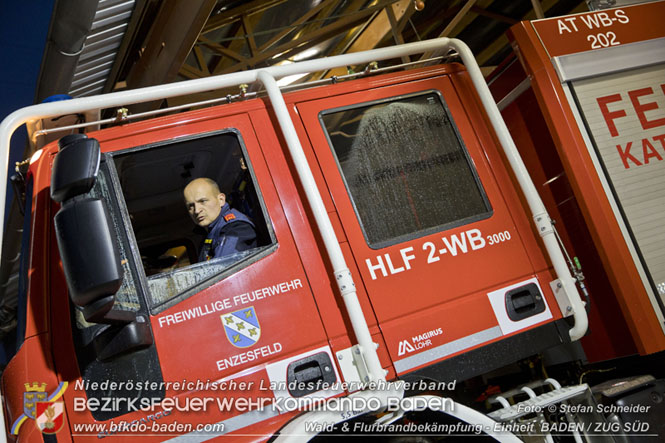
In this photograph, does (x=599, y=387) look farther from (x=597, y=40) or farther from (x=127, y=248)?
(x=127, y=248)

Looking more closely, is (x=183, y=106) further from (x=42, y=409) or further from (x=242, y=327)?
(x=42, y=409)

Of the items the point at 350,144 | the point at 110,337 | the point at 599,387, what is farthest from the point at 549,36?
the point at 110,337

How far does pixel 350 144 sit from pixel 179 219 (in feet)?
2.97

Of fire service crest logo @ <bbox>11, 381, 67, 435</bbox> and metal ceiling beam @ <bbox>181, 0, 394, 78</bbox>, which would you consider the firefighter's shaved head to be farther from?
metal ceiling beam @ <bbox>181, 0, 394, 78</bbox>

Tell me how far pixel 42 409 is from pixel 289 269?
1072mm

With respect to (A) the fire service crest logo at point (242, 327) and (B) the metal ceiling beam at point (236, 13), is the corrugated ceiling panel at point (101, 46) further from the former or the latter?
(A) the fire service crest logo at point (242, 327)

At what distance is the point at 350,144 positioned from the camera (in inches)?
106

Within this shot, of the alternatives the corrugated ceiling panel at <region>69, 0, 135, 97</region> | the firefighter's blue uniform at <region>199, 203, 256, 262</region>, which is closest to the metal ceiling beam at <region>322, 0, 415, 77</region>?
the corrugated ceiling panel at <region>69, 0, 135, 97</region>

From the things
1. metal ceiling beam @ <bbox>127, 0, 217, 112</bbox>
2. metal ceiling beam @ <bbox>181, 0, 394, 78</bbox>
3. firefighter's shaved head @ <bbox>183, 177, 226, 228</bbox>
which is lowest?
firefighter's shaved head @ <bbox>183, 177, 226, 228</bbox>

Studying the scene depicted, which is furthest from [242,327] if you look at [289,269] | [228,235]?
[228,235]

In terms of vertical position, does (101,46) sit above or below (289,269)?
above

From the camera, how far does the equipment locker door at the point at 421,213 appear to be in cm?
246

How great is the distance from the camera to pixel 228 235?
2.51 meters

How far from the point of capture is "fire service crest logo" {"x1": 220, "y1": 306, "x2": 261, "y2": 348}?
2.24 m
